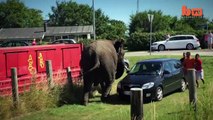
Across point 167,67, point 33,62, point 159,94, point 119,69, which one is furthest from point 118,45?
point 33,62

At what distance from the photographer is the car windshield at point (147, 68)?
1545cm

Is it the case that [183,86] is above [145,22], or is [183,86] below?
below

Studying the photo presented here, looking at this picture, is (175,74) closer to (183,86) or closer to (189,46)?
(183,86)

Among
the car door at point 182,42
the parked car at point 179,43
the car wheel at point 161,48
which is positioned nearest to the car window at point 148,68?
the parked car at point 179,43

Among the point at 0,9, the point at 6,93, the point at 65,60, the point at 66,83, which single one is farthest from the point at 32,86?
the point at 0,9

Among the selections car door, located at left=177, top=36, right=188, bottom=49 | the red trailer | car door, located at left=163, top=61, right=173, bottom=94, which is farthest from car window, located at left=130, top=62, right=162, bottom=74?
car door, located at left=177, top=36, right=188, bottom=49

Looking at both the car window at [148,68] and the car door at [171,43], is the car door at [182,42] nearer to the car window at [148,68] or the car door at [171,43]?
the car door at [171,43]

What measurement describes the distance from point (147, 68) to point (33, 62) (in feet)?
14.9

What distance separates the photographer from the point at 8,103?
12062mm

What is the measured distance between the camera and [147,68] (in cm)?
1588

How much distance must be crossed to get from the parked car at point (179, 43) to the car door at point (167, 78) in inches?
938

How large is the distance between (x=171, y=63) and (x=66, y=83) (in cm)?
468

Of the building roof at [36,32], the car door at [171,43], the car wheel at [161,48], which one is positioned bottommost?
the car wheel at [161,48]

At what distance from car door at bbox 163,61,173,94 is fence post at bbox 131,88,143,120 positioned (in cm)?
875
